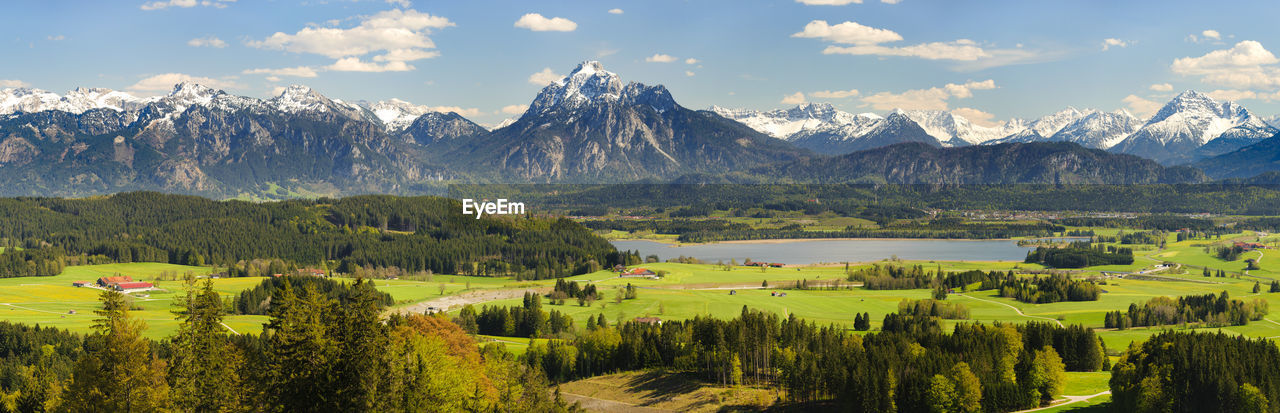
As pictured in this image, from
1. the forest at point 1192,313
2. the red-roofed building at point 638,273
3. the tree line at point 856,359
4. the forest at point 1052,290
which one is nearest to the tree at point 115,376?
the tree line at point 856,359

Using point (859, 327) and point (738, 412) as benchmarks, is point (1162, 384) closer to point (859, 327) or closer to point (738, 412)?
point (738, 412)

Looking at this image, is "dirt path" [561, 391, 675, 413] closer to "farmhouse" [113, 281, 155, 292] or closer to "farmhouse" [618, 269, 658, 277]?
"farmhouse" [618, 269, 658, 277]

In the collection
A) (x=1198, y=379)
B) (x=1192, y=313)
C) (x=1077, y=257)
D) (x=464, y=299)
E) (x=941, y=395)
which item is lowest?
(x=941, y=395)

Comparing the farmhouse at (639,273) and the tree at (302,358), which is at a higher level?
the tree at (302,358)

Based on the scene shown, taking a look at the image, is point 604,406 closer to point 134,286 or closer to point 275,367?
point 275,367

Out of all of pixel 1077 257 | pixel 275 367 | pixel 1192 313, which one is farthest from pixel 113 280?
pixel 1077 257

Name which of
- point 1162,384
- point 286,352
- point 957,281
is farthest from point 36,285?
point 1162,384

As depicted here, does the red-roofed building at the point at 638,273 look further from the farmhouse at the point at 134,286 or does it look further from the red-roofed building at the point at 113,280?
the red-roofed building at the point at 113,280
